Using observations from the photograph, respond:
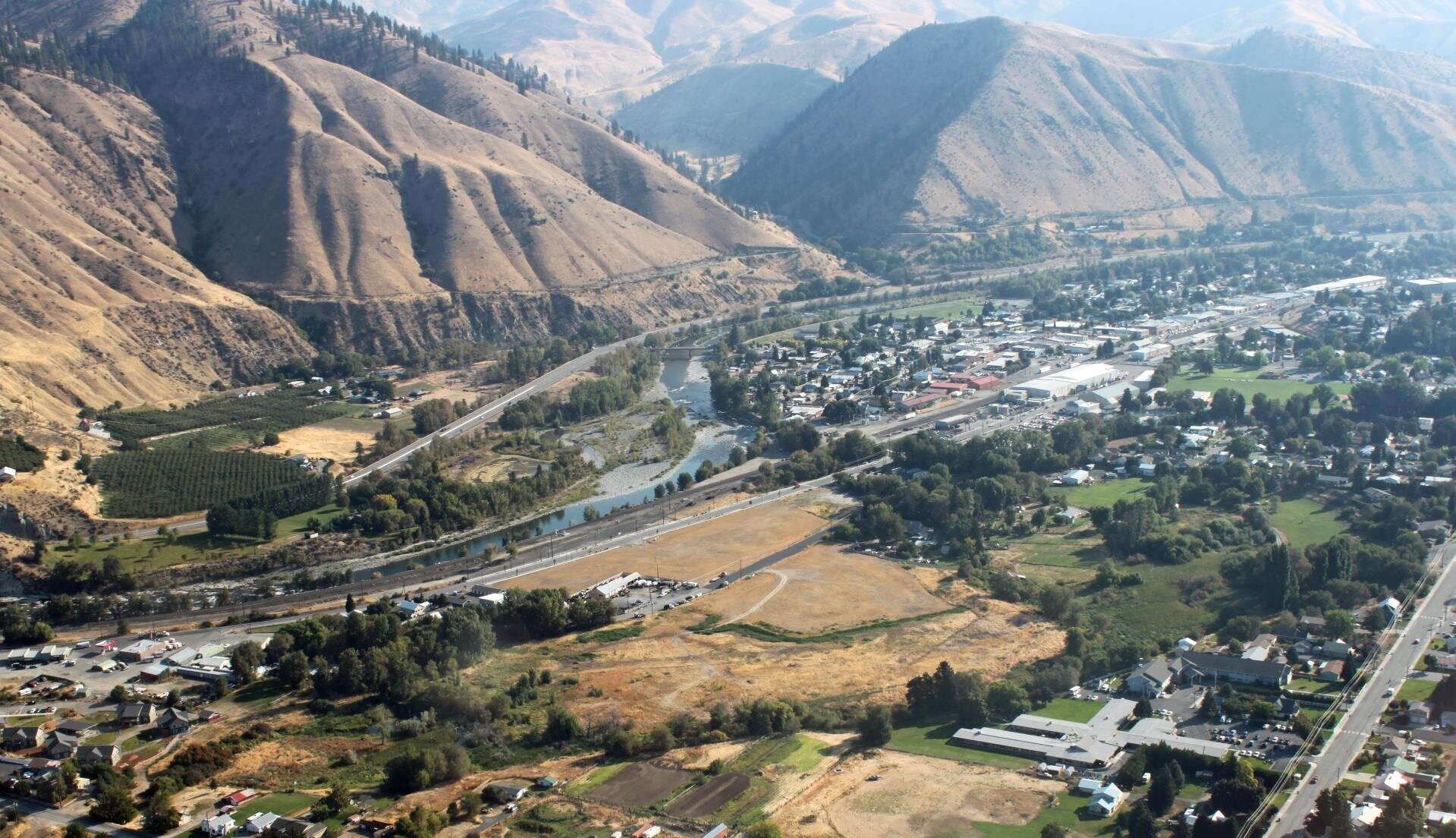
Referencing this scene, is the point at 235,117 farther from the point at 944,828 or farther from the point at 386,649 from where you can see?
the point at 944,828

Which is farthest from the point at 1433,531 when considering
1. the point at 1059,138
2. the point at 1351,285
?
the point at 1059,138

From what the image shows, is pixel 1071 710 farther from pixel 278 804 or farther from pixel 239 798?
pixel 239 798

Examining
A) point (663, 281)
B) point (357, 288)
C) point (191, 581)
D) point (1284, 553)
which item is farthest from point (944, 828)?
point (663, 281)

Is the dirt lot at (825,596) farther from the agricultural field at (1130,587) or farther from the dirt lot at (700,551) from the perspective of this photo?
the agricultural field at (1130,587)

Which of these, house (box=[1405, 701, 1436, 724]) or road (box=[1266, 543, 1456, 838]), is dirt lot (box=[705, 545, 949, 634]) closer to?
road (box=[1266, 543, 1456, 838])

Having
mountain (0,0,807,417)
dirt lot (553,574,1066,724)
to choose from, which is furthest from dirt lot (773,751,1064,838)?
mountain (0,0,807,417)

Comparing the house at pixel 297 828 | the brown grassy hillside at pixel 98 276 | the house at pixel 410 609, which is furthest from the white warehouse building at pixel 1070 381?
the house at pixel 297 828
